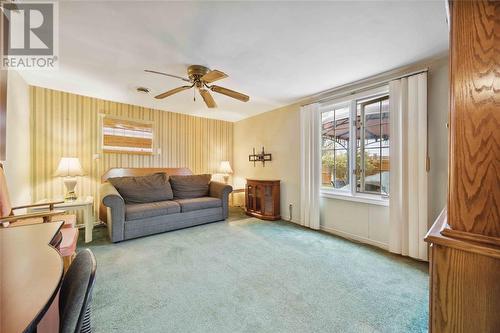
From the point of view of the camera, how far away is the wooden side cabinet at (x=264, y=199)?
4.01 meters

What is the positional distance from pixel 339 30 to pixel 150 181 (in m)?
3.45

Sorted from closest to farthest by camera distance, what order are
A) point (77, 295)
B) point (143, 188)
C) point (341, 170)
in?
point (77, 295) < point (341, 170) < point (143, 188)

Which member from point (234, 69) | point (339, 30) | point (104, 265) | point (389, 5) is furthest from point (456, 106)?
point (104, 265)

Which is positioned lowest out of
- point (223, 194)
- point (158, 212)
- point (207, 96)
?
point (158, 212)

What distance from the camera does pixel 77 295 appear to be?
2.13 feet

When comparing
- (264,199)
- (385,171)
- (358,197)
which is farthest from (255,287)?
(264,199)

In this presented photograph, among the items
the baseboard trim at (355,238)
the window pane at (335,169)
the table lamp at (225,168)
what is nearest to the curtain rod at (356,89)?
the window pane at (335,169)

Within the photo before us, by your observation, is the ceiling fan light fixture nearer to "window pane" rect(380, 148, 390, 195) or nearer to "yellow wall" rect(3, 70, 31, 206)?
"yellow wall" rect(3, 70, 31, 206)

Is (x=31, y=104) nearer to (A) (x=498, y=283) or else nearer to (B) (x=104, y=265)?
(B) (x=104, y=265)

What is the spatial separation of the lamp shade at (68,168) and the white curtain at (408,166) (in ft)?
14.5

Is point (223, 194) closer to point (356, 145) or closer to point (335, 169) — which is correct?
point (335, 169)

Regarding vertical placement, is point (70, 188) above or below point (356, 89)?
below

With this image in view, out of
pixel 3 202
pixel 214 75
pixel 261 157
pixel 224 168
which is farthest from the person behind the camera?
pixel 224 168

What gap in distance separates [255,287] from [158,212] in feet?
6.61
